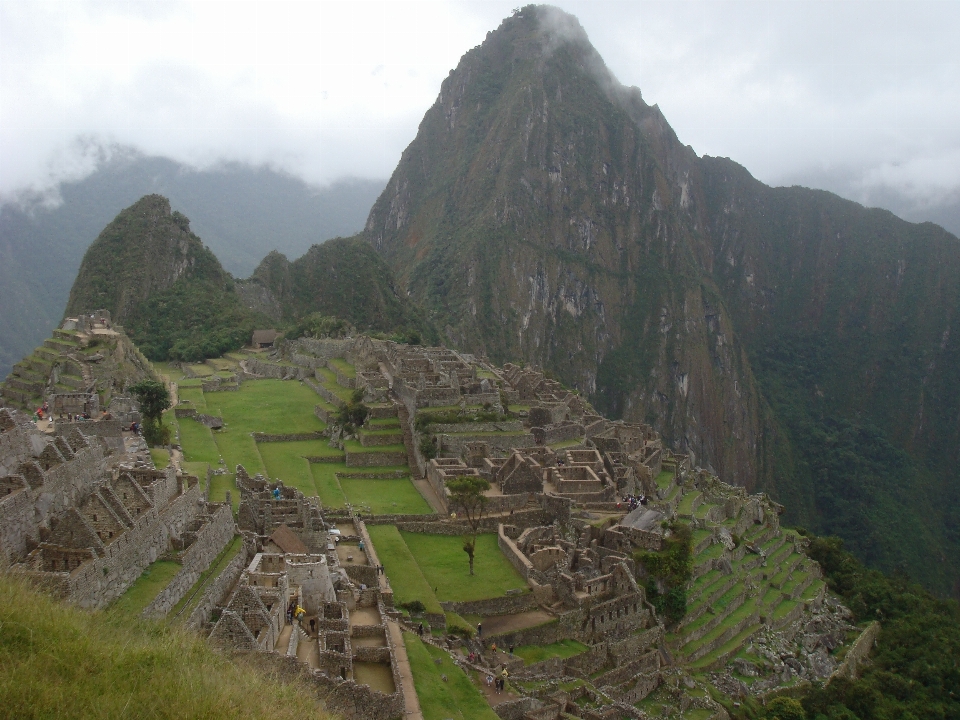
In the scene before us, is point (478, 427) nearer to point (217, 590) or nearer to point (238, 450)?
point (238, 450)

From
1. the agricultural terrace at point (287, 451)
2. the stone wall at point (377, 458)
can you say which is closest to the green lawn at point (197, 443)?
the agricultural terrace at point (287, 451)

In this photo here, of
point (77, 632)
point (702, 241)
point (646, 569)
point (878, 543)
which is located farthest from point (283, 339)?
point (702, 241)

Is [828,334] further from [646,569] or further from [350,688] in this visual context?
[350,688]

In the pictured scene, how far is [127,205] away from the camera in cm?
8325

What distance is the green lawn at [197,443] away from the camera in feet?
88.1

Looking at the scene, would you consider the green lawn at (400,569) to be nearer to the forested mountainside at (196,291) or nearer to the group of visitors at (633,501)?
the group of visitors at (633,501)

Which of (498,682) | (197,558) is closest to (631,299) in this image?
(498,682)

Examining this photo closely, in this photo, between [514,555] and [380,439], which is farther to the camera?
[380,439]

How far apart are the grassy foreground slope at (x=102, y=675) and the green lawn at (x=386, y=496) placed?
60.8ft

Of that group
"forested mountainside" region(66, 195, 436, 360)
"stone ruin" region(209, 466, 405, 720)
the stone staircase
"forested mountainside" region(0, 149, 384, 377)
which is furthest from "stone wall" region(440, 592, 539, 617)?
"forested mountainside" region(66, 195, 436, 360)

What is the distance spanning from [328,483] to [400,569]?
7308mm

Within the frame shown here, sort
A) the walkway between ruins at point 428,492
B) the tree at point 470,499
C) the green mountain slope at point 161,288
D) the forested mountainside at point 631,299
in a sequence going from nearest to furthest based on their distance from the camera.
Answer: the tree at point 470,499
the walkway between ruins at point 428,492
the green mountain slope at point 161,288
the forested mountainside at point 631,299

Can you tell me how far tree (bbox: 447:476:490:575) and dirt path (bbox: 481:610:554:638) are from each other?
4308 millimetres

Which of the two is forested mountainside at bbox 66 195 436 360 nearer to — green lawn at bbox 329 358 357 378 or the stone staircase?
green lawn at bbox 329 358 357 378
